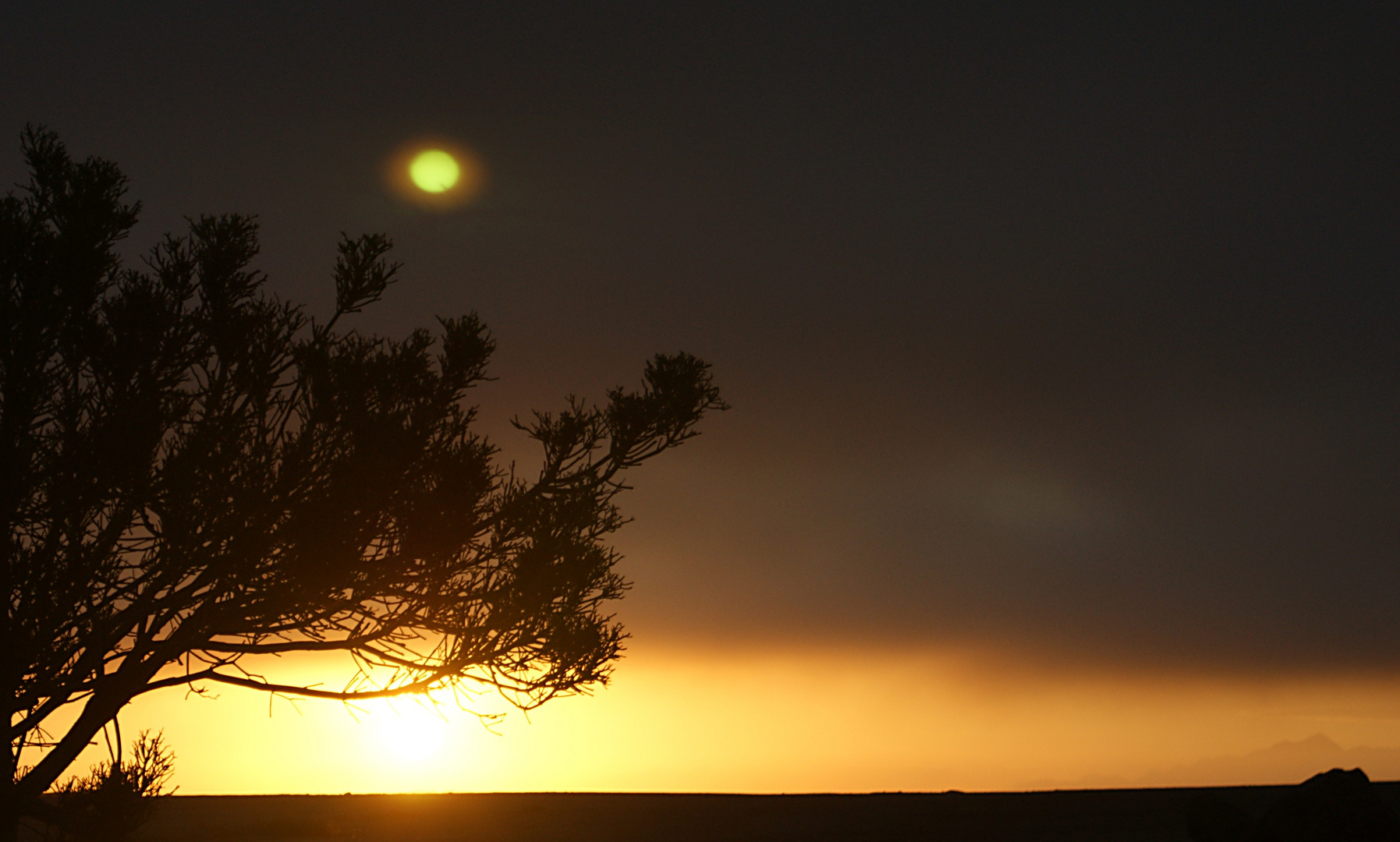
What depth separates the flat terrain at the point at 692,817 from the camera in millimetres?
30031

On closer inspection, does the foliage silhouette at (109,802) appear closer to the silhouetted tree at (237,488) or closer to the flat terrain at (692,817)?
the silhouetted tree at (237,488)

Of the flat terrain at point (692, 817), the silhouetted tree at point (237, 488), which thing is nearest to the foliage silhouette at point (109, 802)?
the silhouetted tree at point (237, 488)

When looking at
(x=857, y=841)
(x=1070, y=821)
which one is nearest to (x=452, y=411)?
(x=857, y=841)

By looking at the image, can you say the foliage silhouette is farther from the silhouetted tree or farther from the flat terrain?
the flat terrain

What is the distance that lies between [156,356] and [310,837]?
70.3ft

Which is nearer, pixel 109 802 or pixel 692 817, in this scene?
pixel 109 802

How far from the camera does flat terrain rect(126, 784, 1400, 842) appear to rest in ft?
98.5

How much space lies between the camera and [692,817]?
36.8 meters

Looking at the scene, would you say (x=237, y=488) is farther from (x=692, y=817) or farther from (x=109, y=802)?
(x=692, y=817)

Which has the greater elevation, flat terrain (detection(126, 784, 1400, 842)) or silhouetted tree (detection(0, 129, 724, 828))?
silhouetted tree (detection(0, 129, 724, 828))

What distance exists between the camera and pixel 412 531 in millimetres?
13875

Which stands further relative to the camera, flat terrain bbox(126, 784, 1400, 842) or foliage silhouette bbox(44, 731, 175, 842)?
flat terrain bbox(126, 784, 1400, 842)

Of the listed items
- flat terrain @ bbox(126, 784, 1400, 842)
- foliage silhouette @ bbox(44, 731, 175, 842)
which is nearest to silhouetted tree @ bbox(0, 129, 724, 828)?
foliage silhouette @ bbox(44, 731, 175, 842)

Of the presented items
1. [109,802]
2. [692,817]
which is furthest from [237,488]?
[692,817]
